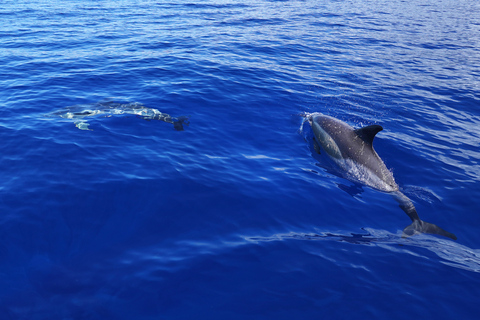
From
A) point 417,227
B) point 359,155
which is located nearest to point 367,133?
point 359,155

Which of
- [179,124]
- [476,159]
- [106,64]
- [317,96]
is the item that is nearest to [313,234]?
[179,124]

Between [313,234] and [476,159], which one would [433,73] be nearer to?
[476,159]

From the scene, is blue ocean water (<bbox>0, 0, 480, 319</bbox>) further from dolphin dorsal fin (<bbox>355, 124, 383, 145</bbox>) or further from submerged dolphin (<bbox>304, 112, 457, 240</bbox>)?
dolphin dorsal fin (<bbox>355, 124, 383, 145</bbox>)

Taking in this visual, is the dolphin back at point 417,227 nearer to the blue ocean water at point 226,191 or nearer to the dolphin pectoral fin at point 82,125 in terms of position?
the blue ocean water at point 226,191

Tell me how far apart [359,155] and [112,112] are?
8.44m

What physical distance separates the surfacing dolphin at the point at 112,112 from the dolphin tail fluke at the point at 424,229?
7.43 meters

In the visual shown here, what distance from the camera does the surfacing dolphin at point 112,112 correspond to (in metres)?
12.0

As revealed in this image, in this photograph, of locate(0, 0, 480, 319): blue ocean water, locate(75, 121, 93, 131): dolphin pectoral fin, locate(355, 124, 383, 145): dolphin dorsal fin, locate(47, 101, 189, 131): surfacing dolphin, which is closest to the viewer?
locate(0, 0, 480, 319): blue ocean water

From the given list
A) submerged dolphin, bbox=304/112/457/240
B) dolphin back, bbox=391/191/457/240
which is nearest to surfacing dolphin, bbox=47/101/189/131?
submerged dolphin, bbox=304/112/457/240

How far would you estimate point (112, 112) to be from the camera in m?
12.4

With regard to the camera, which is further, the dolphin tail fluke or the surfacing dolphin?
the surfacing dolphin

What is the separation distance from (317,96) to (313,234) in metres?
9.33

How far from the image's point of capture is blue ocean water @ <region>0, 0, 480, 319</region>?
229 inches

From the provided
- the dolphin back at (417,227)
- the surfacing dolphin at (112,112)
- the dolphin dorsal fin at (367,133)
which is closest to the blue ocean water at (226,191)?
the dolphin back at (417,227)
